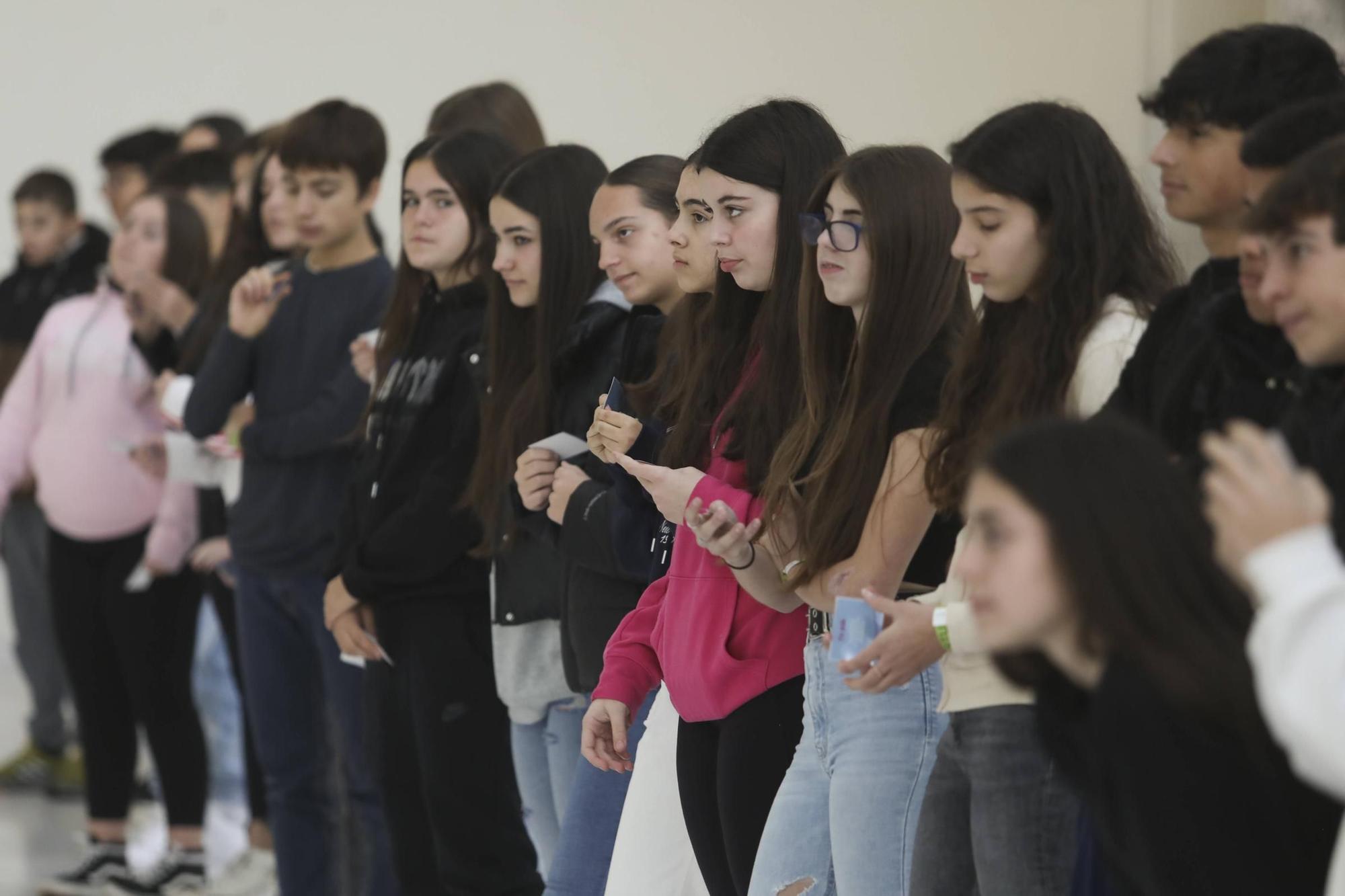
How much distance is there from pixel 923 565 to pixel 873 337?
0.96 ft

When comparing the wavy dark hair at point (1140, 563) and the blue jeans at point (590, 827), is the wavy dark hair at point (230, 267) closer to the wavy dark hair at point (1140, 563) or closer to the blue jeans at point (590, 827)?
the blue jeans at point (590, 827)

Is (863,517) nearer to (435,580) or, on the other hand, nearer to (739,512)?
(739,512)

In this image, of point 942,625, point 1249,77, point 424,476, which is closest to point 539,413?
point 424,476

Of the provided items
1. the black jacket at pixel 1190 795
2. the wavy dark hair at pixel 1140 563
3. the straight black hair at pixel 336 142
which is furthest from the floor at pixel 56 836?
the wavy dark hair at pixel 1140 563

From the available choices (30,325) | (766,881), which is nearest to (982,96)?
(766,881)

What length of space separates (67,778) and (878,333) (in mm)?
4173

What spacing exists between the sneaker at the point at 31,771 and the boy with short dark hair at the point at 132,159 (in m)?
1.72

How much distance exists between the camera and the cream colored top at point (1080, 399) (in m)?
1.91

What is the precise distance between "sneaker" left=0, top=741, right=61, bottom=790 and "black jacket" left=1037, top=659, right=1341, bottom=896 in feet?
15.6

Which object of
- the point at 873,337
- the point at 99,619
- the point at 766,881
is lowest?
the point at 99,619

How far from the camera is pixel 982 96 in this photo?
3723 millimetres

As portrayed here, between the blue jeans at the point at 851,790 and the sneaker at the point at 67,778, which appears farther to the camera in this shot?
the sneaker at the point at 67,778

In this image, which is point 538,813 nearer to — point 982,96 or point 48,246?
point 982,96

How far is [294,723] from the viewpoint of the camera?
12.0ft
